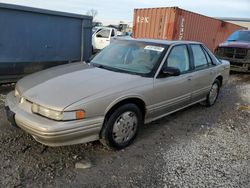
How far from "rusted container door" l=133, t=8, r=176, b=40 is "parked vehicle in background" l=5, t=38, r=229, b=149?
699 centimetres

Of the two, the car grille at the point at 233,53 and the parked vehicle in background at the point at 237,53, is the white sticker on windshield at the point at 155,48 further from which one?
the car grille at the point at 233,53

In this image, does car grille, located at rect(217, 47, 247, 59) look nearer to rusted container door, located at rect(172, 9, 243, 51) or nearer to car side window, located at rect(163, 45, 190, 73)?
rusted container door, located at rect(172, 9, 243, 51)

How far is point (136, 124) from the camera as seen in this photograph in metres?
3.93

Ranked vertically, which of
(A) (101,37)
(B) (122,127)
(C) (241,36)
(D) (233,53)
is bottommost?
(B) (122,127)

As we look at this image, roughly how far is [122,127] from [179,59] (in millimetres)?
1740

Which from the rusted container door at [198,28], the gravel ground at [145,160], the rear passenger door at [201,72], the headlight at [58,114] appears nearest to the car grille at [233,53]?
the rusted container door at [198,28]

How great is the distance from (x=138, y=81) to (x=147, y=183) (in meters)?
1.39

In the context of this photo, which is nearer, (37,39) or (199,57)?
(199,57)

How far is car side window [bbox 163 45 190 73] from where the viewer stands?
4.41 meters

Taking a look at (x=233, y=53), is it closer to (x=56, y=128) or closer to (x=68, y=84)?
(x=68, y=84)

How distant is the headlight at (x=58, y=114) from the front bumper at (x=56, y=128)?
4 cm

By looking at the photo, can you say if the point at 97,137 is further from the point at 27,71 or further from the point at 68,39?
the point at 68,39

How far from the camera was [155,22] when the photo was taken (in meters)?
12.5

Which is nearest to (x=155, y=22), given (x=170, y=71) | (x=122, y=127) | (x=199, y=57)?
(x=199, y=57)
